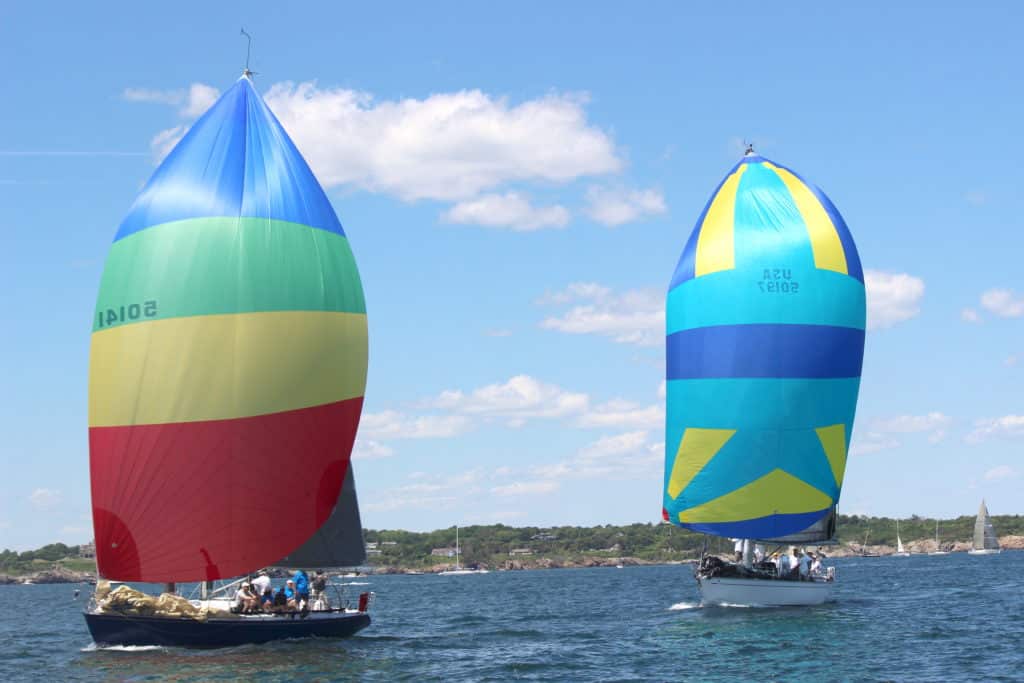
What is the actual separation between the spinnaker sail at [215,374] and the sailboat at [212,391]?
1.4 inches

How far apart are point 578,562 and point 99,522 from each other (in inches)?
6394

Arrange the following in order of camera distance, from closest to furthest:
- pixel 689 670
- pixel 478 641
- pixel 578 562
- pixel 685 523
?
pixel 689 670, pixel 478 641, pixel 685 523, pixel 578 562

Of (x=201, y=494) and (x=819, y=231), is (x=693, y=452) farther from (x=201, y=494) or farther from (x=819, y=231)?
(x=201, y=494)

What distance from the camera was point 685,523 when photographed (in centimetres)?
4388

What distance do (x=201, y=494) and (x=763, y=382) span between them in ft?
64.6

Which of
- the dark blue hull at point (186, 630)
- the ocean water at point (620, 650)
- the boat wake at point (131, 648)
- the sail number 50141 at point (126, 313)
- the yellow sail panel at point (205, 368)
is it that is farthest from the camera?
the boat wake at point (131, 648)

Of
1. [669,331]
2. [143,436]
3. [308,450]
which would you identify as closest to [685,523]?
[669,331]

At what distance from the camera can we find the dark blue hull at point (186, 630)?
31047mm

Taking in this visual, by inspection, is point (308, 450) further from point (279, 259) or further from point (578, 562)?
point (578, 562)

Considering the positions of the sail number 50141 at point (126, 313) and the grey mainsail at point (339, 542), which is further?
the grey mainsail at point (339, 542)

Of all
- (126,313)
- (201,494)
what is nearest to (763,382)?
(201,494)

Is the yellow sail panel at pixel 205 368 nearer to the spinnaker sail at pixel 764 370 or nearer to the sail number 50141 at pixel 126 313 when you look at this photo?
the sail number 50141 at pixel 126 313

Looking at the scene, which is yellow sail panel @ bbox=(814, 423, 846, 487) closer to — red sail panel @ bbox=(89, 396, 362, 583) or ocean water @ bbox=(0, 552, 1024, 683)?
ocean water @ bbox=(0, 552, 1024, 683)

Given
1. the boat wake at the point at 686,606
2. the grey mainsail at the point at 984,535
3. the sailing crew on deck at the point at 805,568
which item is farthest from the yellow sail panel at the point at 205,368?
the grey mainsail at the point at 984,535
